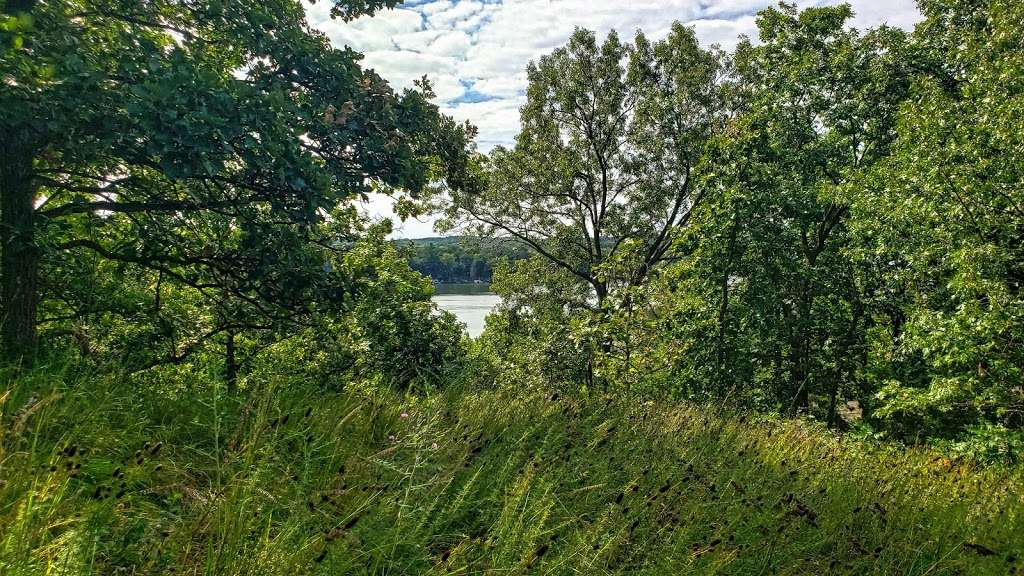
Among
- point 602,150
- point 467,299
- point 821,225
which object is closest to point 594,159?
point 602,150

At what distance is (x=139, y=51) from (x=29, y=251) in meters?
2.28

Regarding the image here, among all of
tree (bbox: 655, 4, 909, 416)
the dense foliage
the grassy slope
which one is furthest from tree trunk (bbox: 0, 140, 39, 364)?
tree (bbox: 655, 4, 909, 416)

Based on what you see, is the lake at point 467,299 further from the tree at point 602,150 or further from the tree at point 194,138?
the tree at point 194,138

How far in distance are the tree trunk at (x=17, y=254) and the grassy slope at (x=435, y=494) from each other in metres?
1.69

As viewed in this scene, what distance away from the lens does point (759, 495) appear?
172 inches

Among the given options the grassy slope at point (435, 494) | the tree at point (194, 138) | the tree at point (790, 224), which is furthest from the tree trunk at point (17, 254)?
the tree at point (790, 224)

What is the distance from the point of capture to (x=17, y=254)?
498cm

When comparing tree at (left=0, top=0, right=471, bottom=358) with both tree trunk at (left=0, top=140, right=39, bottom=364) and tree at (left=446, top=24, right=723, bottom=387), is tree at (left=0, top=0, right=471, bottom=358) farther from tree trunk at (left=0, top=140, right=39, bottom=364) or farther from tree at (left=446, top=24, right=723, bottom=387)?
tree at (left=446, top=24, right=723, bottom=387)

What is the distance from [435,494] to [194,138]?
3.35 metres

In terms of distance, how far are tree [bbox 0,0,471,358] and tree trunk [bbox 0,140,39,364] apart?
0.6 inches

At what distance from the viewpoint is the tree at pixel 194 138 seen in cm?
392

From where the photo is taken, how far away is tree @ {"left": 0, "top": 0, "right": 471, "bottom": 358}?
12.9 feet

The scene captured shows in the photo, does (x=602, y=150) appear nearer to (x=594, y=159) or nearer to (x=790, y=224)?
(x=594, y=159)

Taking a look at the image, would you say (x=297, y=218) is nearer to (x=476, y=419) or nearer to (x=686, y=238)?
(x=476, y=419)
